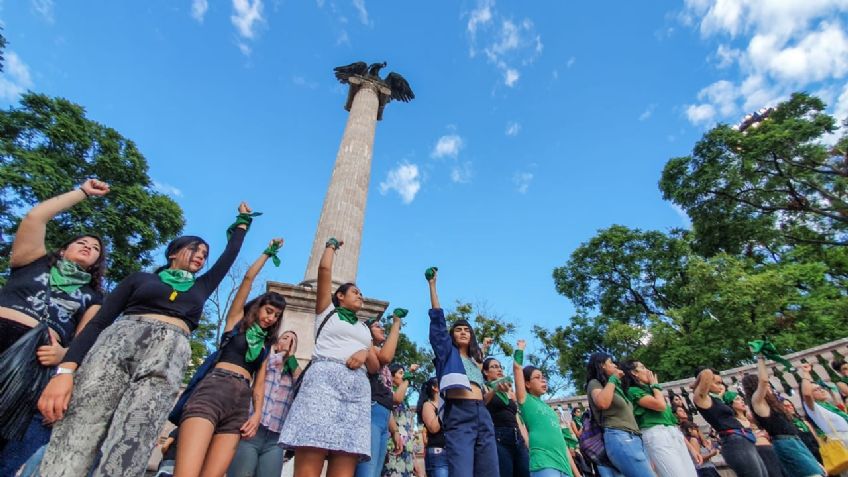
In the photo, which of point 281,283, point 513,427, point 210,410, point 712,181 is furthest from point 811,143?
point 210,410

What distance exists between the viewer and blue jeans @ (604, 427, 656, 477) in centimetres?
350

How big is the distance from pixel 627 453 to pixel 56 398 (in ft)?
13.4

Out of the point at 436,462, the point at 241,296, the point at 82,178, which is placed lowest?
the point at 436,462

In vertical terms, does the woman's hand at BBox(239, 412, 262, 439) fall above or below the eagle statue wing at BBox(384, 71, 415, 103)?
Result: below

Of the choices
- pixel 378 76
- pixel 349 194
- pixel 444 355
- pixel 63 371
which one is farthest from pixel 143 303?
pixel 378 76

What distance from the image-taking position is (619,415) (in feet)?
12.4

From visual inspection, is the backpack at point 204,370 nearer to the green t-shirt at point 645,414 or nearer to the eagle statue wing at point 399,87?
the green t-shirt at point 645,414

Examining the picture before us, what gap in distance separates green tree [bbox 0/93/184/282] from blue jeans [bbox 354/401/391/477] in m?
16.4

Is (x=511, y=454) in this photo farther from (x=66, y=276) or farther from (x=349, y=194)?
(x=349, y=194)

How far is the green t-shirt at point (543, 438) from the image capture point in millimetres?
3529

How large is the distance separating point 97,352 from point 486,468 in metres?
2.72

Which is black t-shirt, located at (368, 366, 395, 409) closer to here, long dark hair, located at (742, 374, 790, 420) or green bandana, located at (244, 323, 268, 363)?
green bandana, located at (244, 323, 268, 363)

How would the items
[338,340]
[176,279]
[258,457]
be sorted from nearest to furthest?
[176,279] < [338,340] < [258,457]

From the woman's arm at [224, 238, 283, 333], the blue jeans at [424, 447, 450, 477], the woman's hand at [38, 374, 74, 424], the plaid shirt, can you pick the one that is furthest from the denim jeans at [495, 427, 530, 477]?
the woman's hand at [38, 374, 74, 424]
